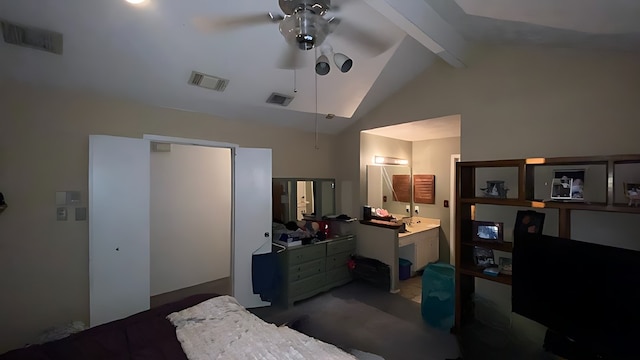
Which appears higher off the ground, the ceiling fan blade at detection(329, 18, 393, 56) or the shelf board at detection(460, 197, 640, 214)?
the ceiling fan blade at detection(329, 18, 393, 56)

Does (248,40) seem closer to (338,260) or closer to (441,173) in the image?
(338,260)

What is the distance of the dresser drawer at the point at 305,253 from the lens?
345cm

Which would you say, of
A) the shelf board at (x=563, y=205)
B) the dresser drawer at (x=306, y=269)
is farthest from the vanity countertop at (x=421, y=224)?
the shelf board at (x=563, y=205)

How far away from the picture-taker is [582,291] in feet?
5.25

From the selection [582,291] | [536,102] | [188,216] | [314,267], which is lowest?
[314,267]

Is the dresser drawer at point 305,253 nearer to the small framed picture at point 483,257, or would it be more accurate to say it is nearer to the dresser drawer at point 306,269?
the dresser drawer at point 306,269

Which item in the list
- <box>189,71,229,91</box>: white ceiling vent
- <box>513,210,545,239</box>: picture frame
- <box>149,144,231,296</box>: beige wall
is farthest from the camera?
<box>149,144,231,296</box>: beige wall

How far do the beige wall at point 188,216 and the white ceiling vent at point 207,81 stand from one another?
1.32 meters

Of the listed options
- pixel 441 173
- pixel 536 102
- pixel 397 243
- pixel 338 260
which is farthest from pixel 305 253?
pixel 536 102

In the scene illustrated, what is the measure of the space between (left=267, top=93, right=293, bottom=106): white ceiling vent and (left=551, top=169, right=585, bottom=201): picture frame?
2643 millimetres

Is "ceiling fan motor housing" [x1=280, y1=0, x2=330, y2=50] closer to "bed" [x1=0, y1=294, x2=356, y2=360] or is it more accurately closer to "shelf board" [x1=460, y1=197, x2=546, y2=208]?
"bed" [x1=0, y1=294, x2=356, y2=360]

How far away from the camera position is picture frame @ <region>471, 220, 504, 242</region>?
253 centimetres

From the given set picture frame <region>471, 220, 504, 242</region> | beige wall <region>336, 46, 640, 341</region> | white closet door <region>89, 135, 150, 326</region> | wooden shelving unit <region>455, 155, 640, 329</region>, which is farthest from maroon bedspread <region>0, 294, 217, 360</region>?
beige wall <region>336, 46, 640, 341</region>

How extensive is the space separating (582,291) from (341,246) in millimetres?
2710
